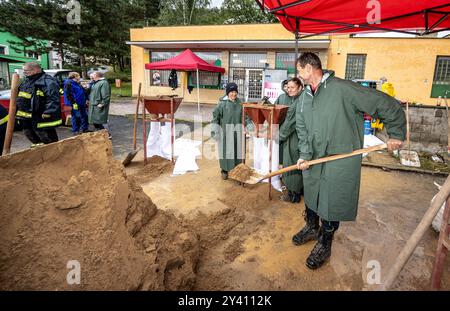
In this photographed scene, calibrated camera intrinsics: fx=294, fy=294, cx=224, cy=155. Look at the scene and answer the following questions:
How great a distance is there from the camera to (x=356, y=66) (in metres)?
15.5

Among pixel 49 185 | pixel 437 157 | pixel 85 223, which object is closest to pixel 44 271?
pixel 85 223

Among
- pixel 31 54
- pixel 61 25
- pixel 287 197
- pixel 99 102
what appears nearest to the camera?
pixel 287 197

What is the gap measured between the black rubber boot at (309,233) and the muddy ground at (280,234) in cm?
6

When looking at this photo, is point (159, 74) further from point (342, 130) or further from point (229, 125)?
point (342, 130)

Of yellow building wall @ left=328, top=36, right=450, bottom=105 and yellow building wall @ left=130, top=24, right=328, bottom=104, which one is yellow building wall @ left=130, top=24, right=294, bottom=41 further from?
yellow building wall @ left=328, top=36, right=450, bottom=105

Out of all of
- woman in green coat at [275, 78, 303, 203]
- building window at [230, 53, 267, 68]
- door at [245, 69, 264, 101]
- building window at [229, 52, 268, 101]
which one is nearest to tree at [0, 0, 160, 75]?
building window at [230, 53, 267, 68]

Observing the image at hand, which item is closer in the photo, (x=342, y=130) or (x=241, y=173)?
(x=342, y=130)

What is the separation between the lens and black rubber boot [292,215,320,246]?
118 inches

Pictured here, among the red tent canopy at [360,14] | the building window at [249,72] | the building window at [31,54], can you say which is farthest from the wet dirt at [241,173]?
the building window at [31,54]

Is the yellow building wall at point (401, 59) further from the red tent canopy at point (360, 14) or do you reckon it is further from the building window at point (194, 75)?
the red tent canopy at point (360, 14)

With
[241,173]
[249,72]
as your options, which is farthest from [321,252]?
[249,72]

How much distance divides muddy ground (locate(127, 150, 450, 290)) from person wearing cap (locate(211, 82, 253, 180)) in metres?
0.46

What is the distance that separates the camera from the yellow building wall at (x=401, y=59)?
14.4m

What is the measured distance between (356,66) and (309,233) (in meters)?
14.9
